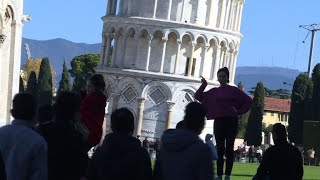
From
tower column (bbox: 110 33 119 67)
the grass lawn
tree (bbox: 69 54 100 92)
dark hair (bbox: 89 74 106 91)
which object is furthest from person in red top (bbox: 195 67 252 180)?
tree (bbox: 69 54 100 92)

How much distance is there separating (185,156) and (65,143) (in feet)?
4.11

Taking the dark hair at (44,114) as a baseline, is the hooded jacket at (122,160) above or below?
below

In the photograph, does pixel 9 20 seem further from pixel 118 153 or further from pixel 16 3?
pixel 118 153

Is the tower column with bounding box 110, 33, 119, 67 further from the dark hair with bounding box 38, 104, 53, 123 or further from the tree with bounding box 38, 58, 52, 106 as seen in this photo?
the dark hair with bounding box 38, 104, 53, 123

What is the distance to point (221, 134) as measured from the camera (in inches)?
681

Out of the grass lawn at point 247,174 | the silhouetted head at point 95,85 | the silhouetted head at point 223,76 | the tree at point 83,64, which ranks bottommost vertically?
the grass lawn at point 247,174

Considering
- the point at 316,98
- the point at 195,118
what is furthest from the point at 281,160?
the point at 316,98

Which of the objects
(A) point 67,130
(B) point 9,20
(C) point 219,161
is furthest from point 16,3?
(A) point 67,130

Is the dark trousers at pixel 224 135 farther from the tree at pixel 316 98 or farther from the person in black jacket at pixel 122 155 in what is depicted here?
the tree at pixel 316 98

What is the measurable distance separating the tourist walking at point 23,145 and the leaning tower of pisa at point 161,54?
3566 inches

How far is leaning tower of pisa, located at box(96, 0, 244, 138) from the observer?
104 m

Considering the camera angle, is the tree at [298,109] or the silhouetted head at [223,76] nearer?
the silhouetted head at [223,76]

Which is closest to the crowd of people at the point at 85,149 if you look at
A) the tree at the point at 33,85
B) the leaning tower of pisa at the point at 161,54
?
the leaning tower of pisa at the point at 161,54

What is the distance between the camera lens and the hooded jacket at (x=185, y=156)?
11680 mm
